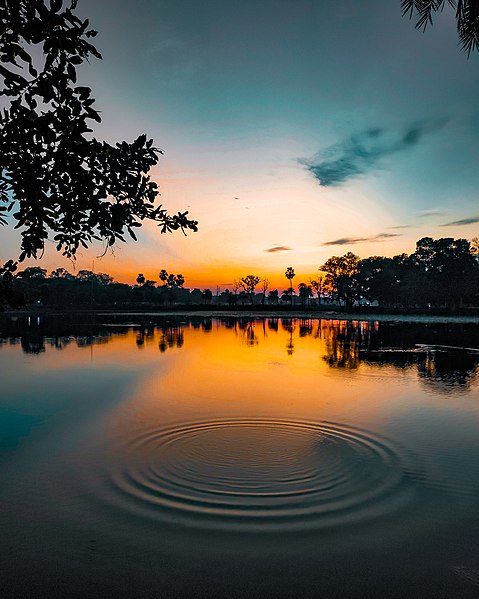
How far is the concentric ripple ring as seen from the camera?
7.73 m

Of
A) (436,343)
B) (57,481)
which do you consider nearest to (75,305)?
(436,343)

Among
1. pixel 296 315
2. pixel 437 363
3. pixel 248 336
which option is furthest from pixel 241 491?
pixel 296 315

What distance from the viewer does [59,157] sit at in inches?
200

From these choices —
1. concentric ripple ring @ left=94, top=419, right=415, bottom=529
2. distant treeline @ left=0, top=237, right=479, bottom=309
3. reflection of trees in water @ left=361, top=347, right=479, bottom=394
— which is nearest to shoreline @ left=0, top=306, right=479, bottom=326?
distant treeline @ left=0, top=237, right=479, bottom=309

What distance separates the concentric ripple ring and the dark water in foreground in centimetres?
4

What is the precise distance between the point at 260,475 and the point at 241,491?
878mm

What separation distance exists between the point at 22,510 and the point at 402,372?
1916cm

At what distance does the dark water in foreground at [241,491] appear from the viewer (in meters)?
5.99

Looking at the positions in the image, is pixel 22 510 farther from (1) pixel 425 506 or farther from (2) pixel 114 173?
(1) pixel 425 506

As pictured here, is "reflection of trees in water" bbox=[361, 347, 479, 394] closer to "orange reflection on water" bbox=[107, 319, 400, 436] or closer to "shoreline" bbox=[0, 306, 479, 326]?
"orange reflection on water" bbox=[107, 319, 400, 436]

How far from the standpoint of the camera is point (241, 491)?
8.54m

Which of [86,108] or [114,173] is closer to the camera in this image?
[86,108]

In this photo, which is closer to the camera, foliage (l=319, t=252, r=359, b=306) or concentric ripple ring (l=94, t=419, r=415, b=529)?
concentric ripple ring (l=94, t=419, r=415, b=529)

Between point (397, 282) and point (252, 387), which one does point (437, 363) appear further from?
point (397, 282)
